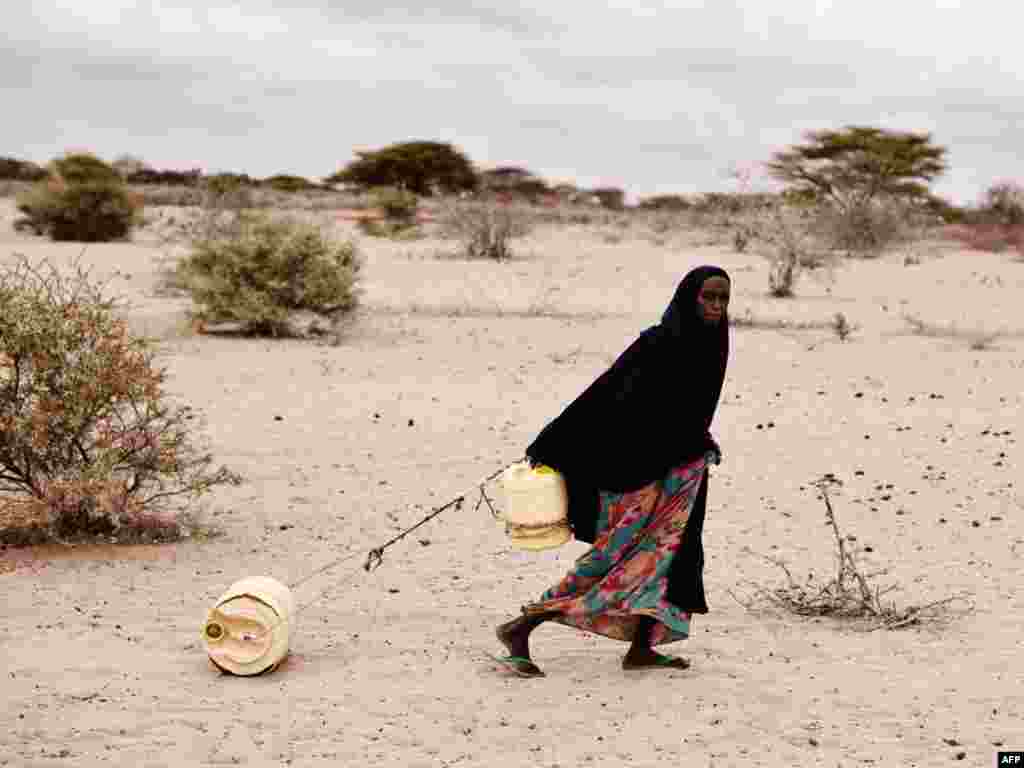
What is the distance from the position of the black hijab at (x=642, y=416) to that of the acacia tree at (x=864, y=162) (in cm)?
3081

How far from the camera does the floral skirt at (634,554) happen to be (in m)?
5.97

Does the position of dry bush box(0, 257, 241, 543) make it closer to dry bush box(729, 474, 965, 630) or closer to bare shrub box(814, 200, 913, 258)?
dry bush box(729, 474, 965, 630)

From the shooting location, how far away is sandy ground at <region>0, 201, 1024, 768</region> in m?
5.48

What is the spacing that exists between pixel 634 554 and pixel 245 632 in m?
1.56

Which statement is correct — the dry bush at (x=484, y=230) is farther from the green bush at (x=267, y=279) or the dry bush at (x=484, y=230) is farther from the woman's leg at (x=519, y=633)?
the woman's leg at (x=519, y=633)

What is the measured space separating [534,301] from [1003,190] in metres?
26.2

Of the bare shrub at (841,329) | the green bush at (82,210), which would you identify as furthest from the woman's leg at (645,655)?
the green bush at (82,210)

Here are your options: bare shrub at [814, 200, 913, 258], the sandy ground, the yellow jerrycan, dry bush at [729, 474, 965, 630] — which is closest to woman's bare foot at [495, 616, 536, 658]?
the sandy ground

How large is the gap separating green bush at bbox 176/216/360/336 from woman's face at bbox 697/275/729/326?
1105 centimetres

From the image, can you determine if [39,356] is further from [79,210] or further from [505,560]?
[79,210]

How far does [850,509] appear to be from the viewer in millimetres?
9336

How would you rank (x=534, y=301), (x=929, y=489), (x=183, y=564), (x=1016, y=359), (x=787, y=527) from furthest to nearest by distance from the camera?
(x=534, y=301) < (x=1016, y=359) < (x=929, y=489) < (x=787, y=527) < (x=183, y=564)

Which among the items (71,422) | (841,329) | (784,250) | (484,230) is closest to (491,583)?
(71,422)

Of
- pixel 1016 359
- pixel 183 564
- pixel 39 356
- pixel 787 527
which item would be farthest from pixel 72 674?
pixel 1016 359
